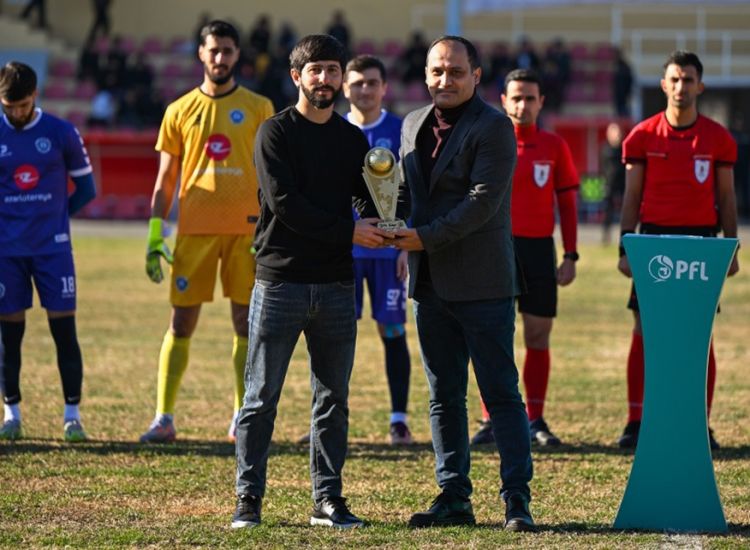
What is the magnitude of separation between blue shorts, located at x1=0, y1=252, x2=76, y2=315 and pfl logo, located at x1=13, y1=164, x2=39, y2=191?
16.5 inches

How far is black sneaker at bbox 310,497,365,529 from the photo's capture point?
5.97 metres

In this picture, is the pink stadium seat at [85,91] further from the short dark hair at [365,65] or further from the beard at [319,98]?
the beard at [319,98]

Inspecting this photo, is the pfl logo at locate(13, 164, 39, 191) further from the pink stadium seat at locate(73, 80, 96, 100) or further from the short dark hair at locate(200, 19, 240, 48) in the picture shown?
the pink stadium seat at locate(73, 80, 96, 100)

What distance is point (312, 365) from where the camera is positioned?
6.10m

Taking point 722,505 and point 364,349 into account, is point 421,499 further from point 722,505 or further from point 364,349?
point 364,349

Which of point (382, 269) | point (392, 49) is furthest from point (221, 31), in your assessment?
point (392, 49)

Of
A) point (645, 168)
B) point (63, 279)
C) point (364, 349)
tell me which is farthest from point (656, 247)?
point (364, 349)

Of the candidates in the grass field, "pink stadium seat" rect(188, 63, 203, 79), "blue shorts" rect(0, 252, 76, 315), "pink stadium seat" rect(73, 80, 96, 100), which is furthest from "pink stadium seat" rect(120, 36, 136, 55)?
"blue shorts" rect(0, 252, 76, 315)

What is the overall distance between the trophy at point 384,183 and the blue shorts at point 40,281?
2.99 metres

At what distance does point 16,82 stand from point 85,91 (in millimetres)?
25445

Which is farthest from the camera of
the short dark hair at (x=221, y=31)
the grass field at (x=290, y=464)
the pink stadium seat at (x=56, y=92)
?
the pink stadium seat at (x=56, y=92)

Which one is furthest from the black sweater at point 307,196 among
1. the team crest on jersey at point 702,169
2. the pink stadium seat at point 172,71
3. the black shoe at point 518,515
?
the pink stadium seat at point 172,71

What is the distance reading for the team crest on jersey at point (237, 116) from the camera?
8.12 m

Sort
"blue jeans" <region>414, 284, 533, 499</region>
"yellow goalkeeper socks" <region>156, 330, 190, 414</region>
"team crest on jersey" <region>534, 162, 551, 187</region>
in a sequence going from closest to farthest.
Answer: "blue jeans" <region>414, 284, 533, 499</region> → "yellow goalkeeper socks" <region>156, 330, 190, 414</region> → "team crest on jersey" <region>534, 162, 551, 187</region>
